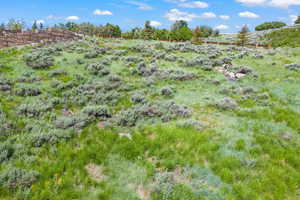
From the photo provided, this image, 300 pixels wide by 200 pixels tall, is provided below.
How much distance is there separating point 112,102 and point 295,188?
678 centimetres

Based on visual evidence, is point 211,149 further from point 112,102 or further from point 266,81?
point 266,81

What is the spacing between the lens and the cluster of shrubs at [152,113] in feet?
23.9

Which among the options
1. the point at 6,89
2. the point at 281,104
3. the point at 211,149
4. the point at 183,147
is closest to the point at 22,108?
the point at 6,89

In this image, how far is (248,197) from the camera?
4.36 meters

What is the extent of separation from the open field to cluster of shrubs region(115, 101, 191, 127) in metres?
0.04

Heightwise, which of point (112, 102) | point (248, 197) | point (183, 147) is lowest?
point (248, 197)

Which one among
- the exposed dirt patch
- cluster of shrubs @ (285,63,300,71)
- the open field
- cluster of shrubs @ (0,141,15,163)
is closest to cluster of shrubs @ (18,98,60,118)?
the open field

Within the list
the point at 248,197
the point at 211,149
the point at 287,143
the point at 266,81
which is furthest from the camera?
the point at 266,81

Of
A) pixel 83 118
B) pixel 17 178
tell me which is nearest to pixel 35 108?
pixel 83 118

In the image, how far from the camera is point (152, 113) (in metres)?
7.84

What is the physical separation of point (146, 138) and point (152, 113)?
5.62ft

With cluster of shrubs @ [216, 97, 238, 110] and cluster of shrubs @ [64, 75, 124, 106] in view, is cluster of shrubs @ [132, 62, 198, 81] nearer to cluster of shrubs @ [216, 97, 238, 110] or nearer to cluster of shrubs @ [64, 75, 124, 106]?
cluster of shrubs @ [64, 75, 124, 106]

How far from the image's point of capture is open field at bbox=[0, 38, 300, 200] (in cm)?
453

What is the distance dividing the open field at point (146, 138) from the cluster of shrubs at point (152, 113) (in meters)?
0.04
